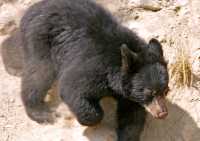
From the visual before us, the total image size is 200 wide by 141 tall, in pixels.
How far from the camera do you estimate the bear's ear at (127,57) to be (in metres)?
5.82

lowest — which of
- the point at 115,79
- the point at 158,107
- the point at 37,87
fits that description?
the point at 37,87

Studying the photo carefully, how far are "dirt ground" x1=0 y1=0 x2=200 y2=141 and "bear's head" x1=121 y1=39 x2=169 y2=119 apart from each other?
0.69 metres

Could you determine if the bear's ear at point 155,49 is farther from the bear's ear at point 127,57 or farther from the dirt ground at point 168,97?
the dirt ground at point 168,97

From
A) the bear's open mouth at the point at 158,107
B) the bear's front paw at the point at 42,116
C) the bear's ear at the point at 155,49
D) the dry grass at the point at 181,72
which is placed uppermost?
the bear's ear at the point at 155,49

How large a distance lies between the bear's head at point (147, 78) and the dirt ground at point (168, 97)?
69cm

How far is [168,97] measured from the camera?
6922mm

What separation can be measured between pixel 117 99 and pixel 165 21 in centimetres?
151

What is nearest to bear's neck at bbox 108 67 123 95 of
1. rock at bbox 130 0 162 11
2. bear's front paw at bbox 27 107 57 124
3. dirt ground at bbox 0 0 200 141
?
dirt ground at bbox 0 0 200 141

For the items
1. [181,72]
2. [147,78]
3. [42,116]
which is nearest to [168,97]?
[181,72]

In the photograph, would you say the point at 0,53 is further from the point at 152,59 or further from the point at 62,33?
the point at 152,59

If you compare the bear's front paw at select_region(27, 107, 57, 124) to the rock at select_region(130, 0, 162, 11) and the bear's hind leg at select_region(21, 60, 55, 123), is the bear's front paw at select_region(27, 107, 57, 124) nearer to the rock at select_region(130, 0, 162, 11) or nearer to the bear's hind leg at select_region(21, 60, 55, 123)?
the bear's hind leg at select_region(21, 60, 55, 123)

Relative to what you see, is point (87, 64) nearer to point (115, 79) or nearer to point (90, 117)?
point (115, 79)

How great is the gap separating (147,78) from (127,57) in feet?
1.01

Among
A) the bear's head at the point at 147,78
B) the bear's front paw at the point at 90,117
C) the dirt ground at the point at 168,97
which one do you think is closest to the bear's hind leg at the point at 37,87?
the dirt ground at the point at 168,97
